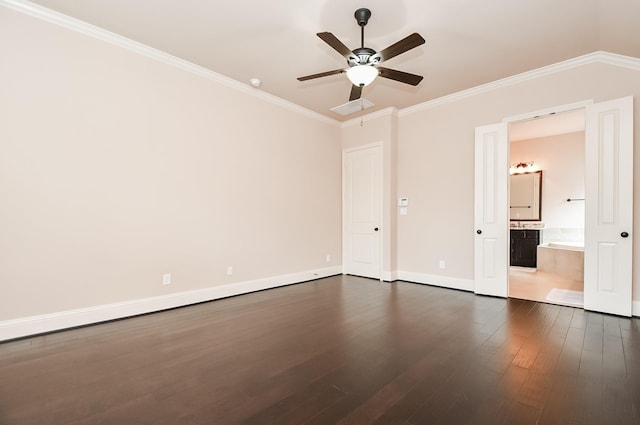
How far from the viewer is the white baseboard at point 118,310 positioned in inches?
107

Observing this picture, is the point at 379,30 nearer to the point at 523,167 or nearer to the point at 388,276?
the point at 388,276

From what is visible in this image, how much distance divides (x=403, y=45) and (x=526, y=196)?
21.3 feet

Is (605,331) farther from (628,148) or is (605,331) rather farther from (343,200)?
(343,200)

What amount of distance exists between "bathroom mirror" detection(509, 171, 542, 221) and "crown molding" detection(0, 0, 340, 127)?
599 centimetres

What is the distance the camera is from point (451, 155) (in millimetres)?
4738

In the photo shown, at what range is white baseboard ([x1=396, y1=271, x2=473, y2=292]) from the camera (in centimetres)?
453

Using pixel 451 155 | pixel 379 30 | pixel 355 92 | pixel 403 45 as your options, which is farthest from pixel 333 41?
pixel 451 155

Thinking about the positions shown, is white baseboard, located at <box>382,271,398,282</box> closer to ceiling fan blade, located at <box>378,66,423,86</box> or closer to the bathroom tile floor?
the bathroom tile floor

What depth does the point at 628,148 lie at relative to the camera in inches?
130

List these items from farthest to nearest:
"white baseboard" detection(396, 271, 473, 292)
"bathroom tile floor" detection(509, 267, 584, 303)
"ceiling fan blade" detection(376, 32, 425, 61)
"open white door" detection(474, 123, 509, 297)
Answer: "white baseboard" detection(396, 271, 473, 292) < "bathroom tile floor" detection(509, 267, 584, 303) < "open white door" detection(474, 123, 509, 297) < "ceiling fan blade" detection(376, 32, 425, 61)

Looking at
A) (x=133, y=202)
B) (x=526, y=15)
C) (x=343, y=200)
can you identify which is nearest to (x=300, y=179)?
(x=343, y=200)

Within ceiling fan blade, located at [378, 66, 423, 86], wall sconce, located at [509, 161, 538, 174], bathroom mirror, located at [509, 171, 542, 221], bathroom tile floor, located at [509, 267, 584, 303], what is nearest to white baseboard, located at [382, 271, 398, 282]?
bathroom tile floor, located at [509, 267, 584, 303]

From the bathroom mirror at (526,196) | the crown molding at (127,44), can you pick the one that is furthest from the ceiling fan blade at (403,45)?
the bathroom mirror at (526,196)

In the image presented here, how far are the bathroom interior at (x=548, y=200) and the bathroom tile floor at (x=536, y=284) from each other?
2 centimetres
